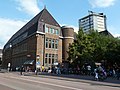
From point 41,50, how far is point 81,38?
14.1m

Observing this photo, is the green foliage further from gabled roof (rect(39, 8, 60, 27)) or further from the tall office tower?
the tall office tower

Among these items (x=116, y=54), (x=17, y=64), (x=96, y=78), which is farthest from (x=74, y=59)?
(x=17, y=64)

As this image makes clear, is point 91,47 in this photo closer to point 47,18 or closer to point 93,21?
point 47,18

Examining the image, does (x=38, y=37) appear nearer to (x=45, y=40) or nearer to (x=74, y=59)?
(x=45, y=40)

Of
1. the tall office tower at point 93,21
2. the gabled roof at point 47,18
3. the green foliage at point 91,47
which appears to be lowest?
the green foliage at point 91,47

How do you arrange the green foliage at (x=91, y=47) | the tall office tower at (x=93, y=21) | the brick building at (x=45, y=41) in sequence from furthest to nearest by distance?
the tall office tower at (x=93, y=21)
the brick building at (x=45, y=41)
the green foliage at (x=91, y=47)

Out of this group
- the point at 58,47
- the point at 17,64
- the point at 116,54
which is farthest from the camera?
the point at 17,64

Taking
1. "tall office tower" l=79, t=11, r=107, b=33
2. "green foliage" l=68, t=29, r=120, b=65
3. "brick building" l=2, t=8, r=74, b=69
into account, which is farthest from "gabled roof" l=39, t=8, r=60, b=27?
"tall office tower" l=79, t=11, r=107, b=33

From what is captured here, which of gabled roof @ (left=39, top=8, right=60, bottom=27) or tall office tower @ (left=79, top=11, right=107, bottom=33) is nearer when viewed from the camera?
gabled roof @ (left=39, top=8, right=60, bottom=27)

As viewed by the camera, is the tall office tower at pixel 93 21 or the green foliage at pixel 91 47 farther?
the tall office tower at pixel 93 21

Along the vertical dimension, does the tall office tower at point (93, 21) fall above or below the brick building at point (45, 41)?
above

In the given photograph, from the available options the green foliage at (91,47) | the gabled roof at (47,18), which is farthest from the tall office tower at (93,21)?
the green foliage at (91,47)

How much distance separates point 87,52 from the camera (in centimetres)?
4088

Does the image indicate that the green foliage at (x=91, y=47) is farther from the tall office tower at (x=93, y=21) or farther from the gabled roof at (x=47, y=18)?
the tall office tower at (x=93, y=21)
